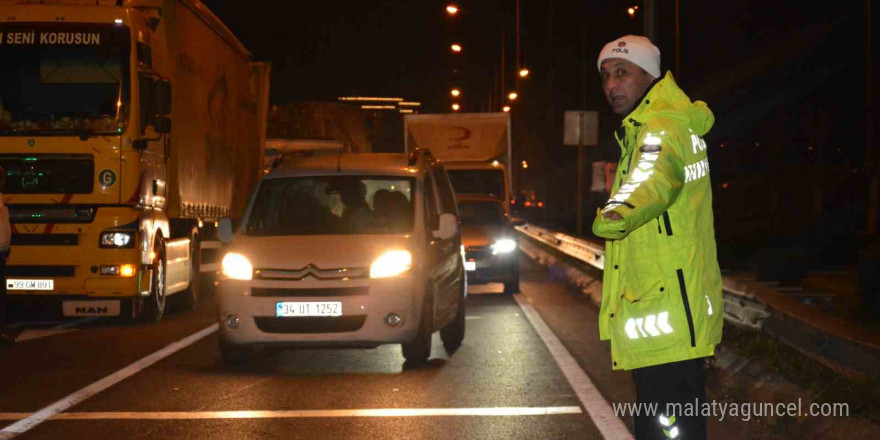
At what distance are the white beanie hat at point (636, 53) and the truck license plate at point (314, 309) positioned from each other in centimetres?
618

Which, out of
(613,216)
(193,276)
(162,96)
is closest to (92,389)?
(162,96)

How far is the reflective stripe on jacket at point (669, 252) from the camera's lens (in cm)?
420

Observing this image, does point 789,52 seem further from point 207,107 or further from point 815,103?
point 207,107

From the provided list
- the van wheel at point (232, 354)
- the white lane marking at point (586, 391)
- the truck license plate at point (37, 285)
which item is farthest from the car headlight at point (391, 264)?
the truck license plate at point (37, 285)

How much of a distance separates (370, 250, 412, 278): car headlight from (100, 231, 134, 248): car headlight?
408 cm

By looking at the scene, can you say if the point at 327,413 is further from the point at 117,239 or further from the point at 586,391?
the point at 117,239

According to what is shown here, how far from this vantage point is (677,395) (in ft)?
14.1

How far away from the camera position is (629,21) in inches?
2623

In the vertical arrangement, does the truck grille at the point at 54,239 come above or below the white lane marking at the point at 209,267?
above

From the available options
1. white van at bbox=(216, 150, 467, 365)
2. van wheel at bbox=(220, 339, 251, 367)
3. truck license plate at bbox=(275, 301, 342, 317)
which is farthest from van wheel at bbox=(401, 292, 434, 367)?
van wheel at bbox=(220, 339, 251, 367)

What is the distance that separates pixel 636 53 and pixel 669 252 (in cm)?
71

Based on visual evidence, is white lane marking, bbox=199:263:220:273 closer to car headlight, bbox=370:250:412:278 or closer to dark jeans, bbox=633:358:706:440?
car headlight, bbox=370:250:412:278

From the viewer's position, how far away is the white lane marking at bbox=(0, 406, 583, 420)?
830 cm

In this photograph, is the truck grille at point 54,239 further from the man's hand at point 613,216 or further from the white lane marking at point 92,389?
the man's hand at point 613,216
